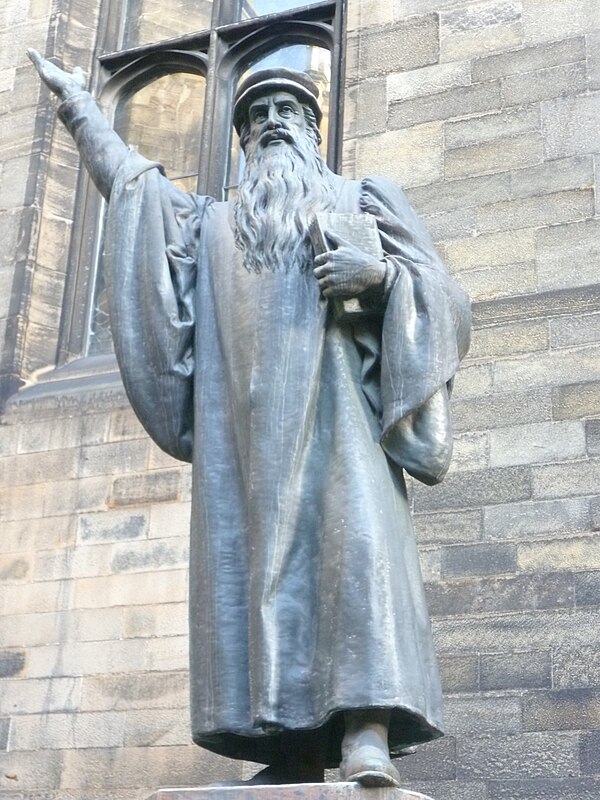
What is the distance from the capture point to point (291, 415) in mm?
3725

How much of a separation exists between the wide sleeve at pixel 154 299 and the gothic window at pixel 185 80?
13.9ft

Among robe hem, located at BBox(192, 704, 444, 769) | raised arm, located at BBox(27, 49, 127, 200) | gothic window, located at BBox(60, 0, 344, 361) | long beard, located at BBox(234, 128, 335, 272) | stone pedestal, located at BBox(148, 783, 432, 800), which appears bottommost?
stone pedestal, located at BBox(148, 783, 432, 800)

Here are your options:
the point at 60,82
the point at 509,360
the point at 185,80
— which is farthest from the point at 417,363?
the point at 185,80

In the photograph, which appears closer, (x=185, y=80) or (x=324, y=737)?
(x=324, y=737)

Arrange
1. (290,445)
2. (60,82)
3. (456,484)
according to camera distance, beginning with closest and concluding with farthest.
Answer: (290,445)
(60,82)
(456,484)

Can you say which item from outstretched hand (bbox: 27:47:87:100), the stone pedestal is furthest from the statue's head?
the stone pedestal

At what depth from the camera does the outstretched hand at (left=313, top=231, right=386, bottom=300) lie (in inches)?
149

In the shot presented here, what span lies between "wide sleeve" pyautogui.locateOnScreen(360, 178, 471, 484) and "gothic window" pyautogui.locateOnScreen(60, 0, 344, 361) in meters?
4.43

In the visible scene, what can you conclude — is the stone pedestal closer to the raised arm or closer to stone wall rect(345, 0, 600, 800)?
the raised arm

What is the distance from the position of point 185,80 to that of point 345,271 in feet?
18.7

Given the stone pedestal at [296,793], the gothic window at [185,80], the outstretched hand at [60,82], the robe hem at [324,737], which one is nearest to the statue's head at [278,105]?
the outstretched hand at [60,82]

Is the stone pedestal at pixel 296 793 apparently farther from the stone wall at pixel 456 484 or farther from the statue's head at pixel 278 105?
the stone wall at pixel 456 484

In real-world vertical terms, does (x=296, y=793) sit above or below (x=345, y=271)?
below

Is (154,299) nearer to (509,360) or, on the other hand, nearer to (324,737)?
(324,737)
